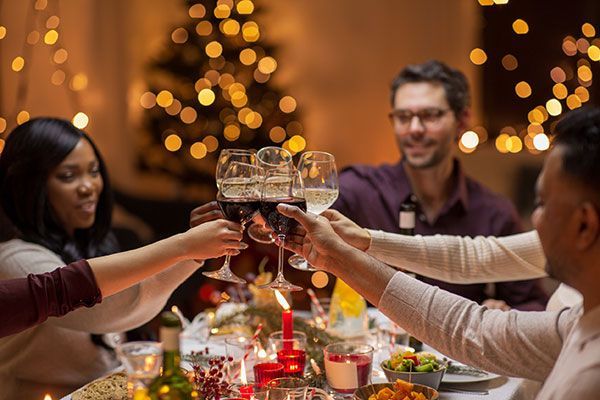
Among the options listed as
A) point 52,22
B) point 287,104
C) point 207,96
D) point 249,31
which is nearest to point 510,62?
point 287,104

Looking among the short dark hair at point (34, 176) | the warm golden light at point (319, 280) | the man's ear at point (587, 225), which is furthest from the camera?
the warm golden light at point (319, 280)

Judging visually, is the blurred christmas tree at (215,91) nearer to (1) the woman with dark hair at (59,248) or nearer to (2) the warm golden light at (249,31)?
(2) the warm golden light at (249,31)

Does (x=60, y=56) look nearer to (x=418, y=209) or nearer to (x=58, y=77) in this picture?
(x=58, y=77)

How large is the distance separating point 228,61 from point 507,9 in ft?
7.57

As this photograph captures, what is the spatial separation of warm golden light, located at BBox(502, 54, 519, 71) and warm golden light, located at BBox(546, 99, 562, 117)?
41 centimetres

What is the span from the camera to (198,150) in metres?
5.99

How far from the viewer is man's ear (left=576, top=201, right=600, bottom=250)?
1272 mm

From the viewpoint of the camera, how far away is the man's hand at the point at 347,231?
2.07m

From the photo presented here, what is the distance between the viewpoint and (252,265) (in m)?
5.08

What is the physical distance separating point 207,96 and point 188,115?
9.3 inches

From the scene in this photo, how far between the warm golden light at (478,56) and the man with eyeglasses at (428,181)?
10.6 feet

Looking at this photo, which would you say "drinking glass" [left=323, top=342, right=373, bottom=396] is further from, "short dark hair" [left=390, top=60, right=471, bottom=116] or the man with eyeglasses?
"short dark hair" [left=390, top=60, right=471, bottom=116]

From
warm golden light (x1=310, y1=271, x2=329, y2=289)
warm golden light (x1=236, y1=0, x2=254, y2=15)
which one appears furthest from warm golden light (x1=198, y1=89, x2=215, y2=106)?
warm golden light (x1=310, y1=271, x2=329, y2=289)

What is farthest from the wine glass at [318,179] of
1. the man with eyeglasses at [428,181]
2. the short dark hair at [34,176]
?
the man with eyeglasses at [428,181]
